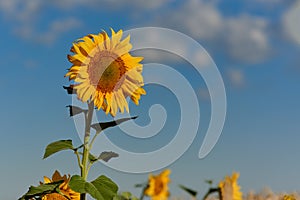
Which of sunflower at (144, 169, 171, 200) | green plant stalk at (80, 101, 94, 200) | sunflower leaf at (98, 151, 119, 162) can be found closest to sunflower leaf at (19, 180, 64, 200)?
green plant stalk at (80, 101, 94, 200)

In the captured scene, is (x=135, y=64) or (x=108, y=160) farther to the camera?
(x=135, y=64)

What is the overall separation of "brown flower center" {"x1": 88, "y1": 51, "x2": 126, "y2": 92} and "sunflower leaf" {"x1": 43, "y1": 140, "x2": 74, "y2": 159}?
30 cm

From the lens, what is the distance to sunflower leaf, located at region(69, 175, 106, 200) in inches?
74.1

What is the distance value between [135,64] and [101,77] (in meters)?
0.16

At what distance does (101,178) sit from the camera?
2082mm

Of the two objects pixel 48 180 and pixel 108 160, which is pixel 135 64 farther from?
pixel 48 180

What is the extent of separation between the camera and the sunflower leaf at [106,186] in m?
1.97

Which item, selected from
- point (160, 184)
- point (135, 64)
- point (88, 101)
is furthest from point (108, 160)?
point (160, 184)

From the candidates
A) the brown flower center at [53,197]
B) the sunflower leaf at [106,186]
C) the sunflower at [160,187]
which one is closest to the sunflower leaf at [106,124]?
the sunflower leaf at [106,186]

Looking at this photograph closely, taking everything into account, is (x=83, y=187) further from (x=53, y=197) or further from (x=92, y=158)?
(x=53, y=197)

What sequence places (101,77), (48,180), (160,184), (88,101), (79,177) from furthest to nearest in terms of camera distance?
1. (48,180)
2. (101,77)
3. (88,101)
4. (79,177)
5. (160,184)

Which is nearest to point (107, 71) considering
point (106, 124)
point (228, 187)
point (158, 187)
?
point (106, 124)

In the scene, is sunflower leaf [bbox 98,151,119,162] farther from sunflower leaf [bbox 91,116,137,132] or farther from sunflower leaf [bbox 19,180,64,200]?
sunflower leaf [bbox 19,180,64,200]

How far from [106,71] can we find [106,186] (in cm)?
55
